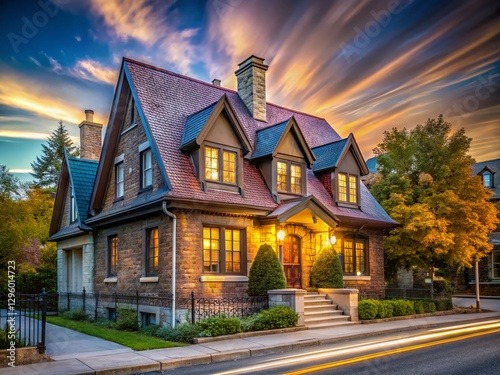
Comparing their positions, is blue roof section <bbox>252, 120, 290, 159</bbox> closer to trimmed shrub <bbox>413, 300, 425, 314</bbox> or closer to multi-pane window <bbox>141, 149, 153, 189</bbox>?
multi-pane window <bbox>141, 149, 153, 189</bbox>

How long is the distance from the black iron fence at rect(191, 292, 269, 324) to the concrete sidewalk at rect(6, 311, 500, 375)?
5.49 feet

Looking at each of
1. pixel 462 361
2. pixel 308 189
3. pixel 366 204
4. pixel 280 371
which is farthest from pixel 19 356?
pixel 366 204

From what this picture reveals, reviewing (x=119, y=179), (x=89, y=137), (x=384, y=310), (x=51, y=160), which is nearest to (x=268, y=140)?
(x=119, y=179)

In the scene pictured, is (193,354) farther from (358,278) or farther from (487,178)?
(487,178)

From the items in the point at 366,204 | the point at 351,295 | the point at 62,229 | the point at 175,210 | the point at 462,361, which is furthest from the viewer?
the point at 62,229

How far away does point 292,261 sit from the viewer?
18.8 m

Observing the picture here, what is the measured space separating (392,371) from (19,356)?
8006 millimetres

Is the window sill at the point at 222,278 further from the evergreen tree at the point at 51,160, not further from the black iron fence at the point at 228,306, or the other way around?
the evergreen tree at the point at 51,160

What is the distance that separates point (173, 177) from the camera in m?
15.4

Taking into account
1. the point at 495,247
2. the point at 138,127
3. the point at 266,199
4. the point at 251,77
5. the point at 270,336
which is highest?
the point at 251,77

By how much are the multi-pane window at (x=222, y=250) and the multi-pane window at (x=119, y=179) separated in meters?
5.05

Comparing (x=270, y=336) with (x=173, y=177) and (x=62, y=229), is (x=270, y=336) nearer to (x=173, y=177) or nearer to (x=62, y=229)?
(x=173, y=177)

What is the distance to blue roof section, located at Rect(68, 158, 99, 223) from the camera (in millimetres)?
21942

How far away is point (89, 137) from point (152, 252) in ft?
39.0
